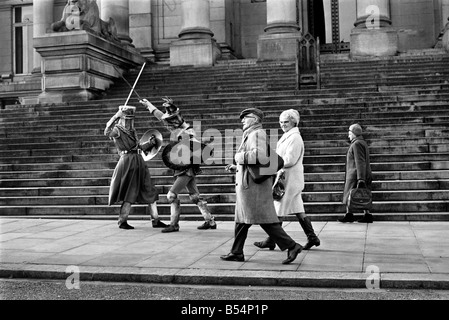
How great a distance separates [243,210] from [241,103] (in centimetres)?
952

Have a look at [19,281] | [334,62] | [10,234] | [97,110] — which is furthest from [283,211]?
[334,62]

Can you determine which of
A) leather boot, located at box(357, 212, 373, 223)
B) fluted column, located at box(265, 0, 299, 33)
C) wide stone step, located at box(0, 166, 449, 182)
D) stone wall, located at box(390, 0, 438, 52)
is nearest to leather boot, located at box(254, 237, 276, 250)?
leather boot, located at box(357, 212, 373, 223)

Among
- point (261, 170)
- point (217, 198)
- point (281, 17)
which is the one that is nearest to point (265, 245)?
point (261, 170)

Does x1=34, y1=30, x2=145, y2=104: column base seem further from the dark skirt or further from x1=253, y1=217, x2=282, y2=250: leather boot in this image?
x1=253, y1=217, x2=282, y2=250: leather boot

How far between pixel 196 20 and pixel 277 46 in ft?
11.0

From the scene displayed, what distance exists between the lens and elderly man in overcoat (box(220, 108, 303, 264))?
6805 millimetres

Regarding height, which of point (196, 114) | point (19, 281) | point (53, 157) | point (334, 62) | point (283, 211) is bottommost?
point (19, 281)

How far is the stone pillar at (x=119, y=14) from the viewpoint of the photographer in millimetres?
24453

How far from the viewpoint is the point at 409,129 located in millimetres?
13406

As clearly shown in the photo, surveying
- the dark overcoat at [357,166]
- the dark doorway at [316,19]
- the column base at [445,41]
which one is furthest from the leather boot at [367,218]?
the dark doorway at [316,19]

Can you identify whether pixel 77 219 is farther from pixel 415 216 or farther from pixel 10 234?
pixel 415 216

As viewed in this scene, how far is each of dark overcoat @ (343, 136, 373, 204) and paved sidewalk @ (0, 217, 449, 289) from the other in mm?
665

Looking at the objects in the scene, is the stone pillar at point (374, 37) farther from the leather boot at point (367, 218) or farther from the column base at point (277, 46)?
the leather boot at point (367, 218)

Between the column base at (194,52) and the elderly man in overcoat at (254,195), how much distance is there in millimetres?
15229
